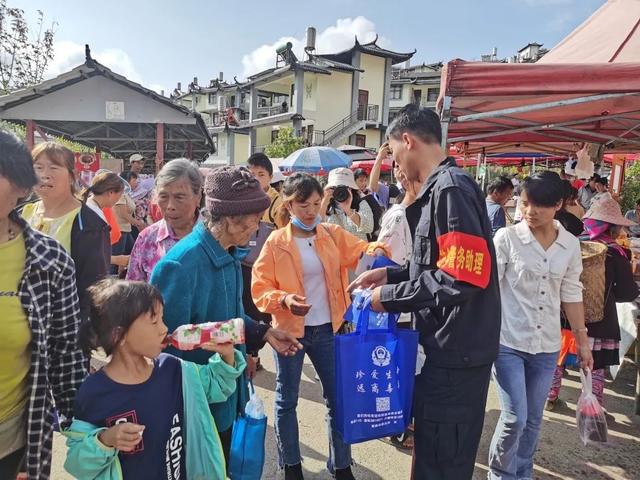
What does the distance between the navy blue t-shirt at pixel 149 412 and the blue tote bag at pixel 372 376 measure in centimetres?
71

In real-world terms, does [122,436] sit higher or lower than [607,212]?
lower

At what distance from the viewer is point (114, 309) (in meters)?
1.48

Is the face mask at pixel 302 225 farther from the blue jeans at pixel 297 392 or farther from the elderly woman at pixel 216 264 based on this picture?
the elderly woman at pixel 216 264

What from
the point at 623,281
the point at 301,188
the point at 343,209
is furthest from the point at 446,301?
the point at 343,209

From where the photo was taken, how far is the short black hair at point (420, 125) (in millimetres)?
1920

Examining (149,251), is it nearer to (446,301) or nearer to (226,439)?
(226,439)

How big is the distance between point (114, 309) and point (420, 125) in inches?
57.4

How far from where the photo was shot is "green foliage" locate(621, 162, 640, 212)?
1360 cm

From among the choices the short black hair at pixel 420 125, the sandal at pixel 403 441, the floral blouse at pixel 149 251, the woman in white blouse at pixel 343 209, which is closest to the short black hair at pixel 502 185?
the woman in white blouse at pixel 343 209

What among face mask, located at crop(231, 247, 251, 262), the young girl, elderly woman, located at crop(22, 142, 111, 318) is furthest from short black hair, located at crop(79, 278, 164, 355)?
elderly woman, located at crop(22, 142, 111, 318)

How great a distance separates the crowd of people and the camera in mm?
1656

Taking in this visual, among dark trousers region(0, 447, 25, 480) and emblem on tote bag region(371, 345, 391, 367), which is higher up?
emblem on tote bag region(371, 345, 391, 367)

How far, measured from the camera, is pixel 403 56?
32.0 m

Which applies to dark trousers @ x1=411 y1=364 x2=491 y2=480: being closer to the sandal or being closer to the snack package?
the snack package
